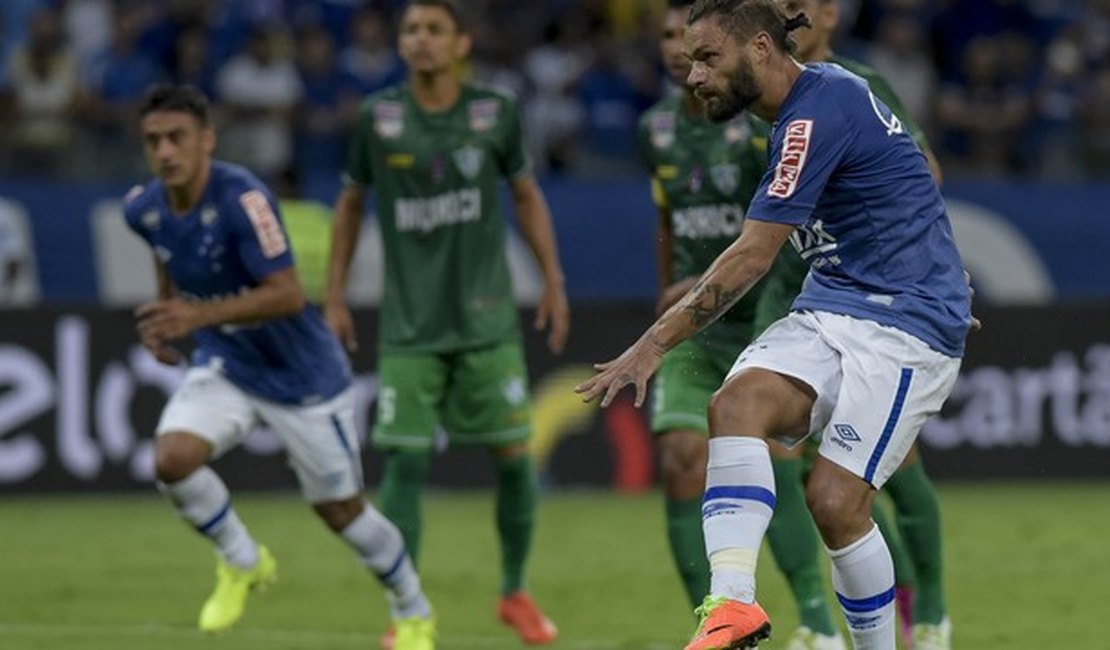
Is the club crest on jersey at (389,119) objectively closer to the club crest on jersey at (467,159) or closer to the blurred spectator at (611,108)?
the club crest on jersey at (467,159)

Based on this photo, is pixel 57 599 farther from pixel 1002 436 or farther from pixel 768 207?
pixel 1002 436

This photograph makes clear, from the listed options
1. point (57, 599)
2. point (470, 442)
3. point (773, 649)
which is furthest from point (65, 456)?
point (773, 649)

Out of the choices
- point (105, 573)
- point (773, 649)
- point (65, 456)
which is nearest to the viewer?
point (773, 649)

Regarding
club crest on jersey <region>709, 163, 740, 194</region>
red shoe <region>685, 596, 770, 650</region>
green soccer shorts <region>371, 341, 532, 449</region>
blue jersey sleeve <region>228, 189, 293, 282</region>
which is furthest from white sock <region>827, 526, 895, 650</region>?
green soccer shorts <region>371, 341, 532, 449</region>

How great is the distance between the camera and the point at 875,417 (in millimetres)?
7531

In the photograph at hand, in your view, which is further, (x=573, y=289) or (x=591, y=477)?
(x=573, y=289)

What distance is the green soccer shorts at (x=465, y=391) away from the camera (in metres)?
11.0

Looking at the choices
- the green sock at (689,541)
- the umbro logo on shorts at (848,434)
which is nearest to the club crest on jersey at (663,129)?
the green sock at (689,541)

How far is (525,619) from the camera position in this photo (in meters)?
10.8

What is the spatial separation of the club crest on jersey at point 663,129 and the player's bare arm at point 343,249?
5.40 ft

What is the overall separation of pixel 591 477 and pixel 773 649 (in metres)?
7.12

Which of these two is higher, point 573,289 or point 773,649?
point 773,649

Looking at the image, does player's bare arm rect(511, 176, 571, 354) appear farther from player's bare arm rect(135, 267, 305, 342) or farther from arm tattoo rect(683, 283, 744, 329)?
arm tattoo rect(683, 283, 744, 329)

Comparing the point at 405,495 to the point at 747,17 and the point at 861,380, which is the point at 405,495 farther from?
the point at 747,17
